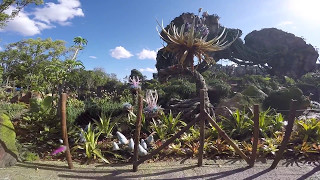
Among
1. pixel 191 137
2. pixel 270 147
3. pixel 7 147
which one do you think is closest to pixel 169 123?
pixel 191 137

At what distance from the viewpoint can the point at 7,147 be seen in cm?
408

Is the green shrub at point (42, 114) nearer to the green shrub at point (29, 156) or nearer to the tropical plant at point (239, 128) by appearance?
the green shrub at point (29, 156)

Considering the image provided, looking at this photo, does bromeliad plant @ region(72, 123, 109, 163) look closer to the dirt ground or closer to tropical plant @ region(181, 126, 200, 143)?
the dirt ground

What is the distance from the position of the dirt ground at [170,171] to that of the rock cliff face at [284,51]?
135ft

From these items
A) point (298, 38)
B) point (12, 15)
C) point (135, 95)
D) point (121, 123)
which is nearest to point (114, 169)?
point (121, 123)

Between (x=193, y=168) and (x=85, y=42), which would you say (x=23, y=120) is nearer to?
(x=193, y=168)

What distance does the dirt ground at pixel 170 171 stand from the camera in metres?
3.70

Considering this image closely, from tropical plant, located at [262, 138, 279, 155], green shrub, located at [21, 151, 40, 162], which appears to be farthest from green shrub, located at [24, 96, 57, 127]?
tropical plant, located at [262, 138, 279, 155]

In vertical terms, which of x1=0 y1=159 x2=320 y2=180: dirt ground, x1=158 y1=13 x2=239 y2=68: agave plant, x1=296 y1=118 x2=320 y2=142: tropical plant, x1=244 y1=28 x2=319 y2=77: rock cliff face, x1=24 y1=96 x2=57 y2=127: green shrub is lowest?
x1=0 y1=159 x2=320 y2=180: dirt ground

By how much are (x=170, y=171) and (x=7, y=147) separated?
285 centimetres

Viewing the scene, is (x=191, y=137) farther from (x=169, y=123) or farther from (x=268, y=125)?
(x=268, y=125)

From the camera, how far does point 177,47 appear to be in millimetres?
6367

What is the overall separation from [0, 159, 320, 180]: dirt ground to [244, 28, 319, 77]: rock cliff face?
4113cm

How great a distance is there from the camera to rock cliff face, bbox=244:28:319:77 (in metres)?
40.7
